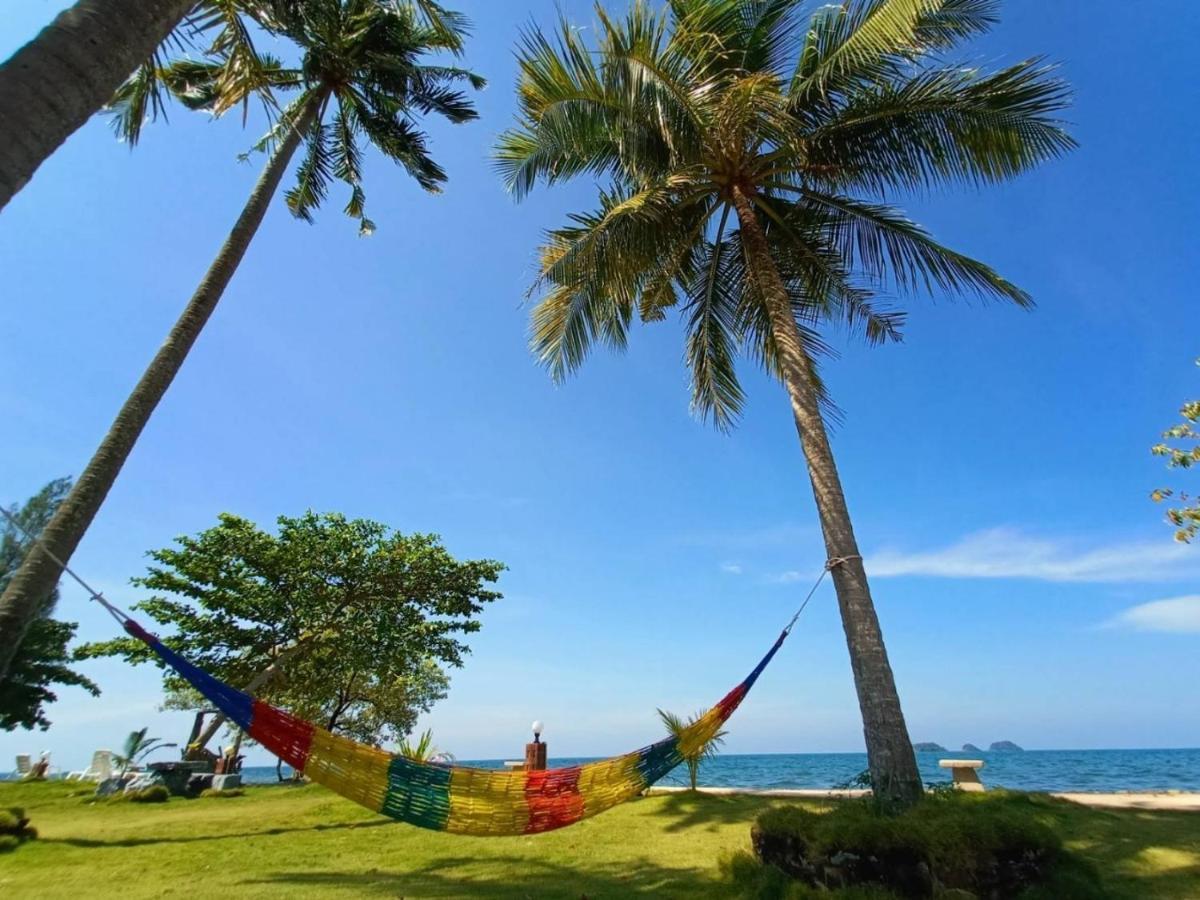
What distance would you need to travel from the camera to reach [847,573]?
4.58m

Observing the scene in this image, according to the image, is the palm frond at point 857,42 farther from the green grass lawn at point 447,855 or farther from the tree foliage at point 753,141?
the green grass lawn at point 447,855

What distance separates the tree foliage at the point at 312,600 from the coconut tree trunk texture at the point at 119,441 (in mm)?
9440

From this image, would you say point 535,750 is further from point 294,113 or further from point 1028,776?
point 1028,776

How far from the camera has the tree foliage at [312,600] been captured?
13.2 metres

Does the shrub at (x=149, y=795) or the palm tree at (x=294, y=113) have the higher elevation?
the palm tree at (x=294, y=113)

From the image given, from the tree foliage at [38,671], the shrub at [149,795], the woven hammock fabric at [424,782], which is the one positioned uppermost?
the tree foliage at [38,671]

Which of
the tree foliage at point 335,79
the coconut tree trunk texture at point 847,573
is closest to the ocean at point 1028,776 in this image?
the coconut tree trunk texture at point 847,573

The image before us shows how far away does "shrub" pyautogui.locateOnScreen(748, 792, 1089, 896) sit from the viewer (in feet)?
10.8

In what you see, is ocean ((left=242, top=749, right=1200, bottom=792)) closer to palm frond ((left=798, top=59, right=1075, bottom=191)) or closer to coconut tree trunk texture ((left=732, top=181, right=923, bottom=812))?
coconut tree trunk texture ((left=732, top=181, right=923, bottom=812))

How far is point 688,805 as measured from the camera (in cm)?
760

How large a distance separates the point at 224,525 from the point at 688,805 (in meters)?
11.4

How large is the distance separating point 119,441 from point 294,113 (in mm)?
5810

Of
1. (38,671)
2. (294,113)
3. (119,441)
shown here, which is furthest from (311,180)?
(38,671)

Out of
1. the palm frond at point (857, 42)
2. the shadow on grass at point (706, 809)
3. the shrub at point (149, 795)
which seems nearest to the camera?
the palm frond at point (857, 42)
